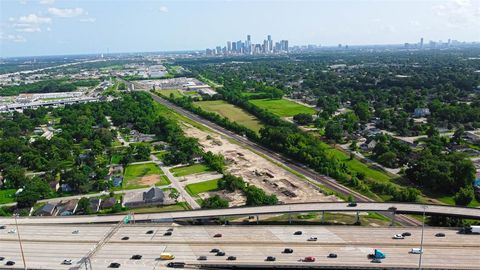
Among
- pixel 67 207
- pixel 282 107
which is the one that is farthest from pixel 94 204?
pixel 282 107

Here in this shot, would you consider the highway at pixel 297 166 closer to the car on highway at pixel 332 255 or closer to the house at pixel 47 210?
the car on highway at pixel 332 255

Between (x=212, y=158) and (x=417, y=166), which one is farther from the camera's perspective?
(x=212, y=158)

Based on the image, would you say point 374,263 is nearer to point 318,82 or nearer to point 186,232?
point 186,232

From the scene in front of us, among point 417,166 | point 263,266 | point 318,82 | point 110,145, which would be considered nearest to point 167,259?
point 263,266

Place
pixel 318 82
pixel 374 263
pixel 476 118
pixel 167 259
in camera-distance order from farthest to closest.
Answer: pixel 318 82 → pixel 476 118 → pixel 167 259 → pixel 374 263

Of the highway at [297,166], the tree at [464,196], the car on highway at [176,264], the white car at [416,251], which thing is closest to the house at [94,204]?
the car on highway at [176,264]
